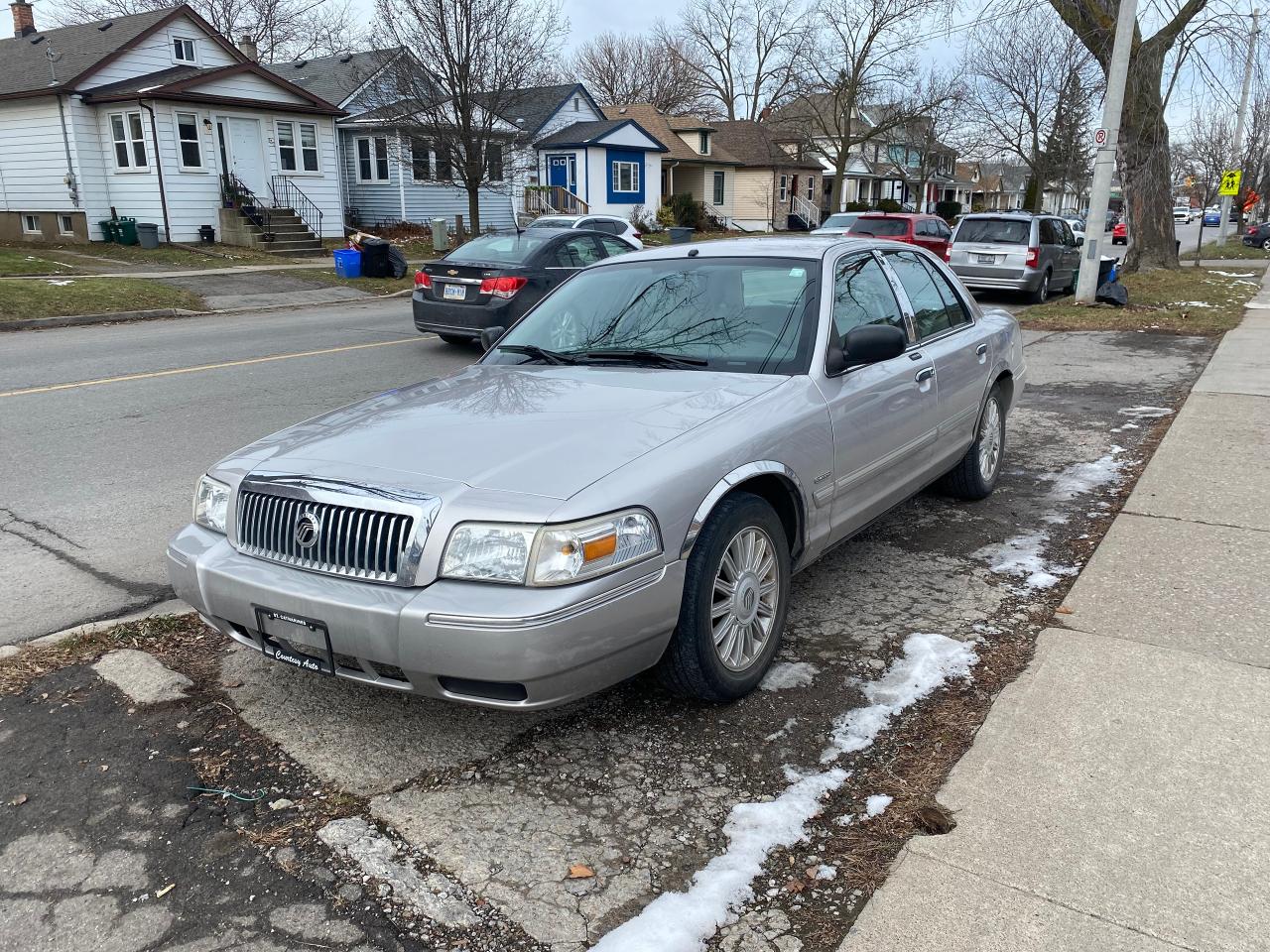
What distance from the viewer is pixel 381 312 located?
16.8 meters

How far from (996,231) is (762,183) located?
118 ft

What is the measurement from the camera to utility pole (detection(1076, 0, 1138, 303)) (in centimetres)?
1463

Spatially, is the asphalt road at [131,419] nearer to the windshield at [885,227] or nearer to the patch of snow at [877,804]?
the patch of snow at [877,804]

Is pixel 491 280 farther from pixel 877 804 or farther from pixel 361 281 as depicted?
pixel 361 281

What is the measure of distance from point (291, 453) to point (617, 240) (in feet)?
34.8

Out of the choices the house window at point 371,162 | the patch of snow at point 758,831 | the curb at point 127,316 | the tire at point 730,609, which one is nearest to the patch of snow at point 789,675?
the tire at point 730,609

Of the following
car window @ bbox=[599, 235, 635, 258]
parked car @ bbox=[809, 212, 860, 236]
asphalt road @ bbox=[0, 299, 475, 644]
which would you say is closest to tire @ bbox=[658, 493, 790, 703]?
asphalt road @ bbox=[0, 299, 475, 644]

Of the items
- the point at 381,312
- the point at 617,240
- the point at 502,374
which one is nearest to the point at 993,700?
the point at 502,374

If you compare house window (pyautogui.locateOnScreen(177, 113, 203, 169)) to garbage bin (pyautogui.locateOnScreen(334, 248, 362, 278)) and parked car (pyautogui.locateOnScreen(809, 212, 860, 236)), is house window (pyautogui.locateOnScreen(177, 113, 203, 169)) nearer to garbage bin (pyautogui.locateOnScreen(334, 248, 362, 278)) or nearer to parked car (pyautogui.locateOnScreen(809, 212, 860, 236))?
garbage bin (pyautogui.locateOnScreen(334, 248, 362, 278))

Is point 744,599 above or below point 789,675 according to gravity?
above

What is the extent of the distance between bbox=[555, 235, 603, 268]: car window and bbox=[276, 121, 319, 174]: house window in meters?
19.5

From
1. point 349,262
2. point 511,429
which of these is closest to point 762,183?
point 349,262

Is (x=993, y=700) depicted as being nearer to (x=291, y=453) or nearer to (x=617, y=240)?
(x=291, y=453)

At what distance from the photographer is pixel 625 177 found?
42938 mm
